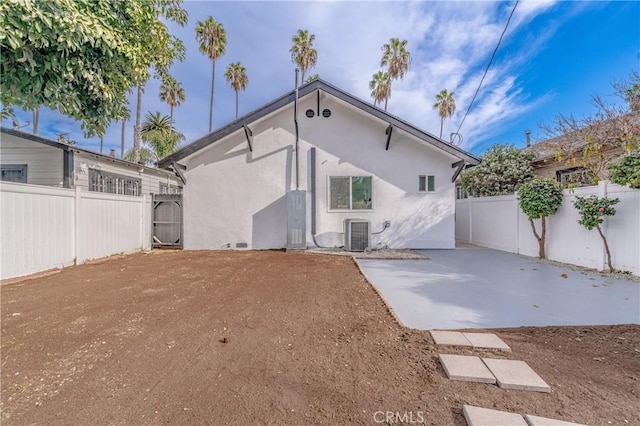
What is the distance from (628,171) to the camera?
4984mm

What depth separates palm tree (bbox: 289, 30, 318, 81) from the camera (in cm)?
1995

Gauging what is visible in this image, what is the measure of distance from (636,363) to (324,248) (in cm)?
712

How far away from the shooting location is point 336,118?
30.3ft

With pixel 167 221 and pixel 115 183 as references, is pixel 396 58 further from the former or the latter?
pixel 115 183

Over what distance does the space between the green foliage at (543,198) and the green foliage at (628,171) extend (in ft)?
4.01

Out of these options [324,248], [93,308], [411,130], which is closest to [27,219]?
[93,308]

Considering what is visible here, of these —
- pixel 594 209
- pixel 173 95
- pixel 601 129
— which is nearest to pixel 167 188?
pixel 173 95

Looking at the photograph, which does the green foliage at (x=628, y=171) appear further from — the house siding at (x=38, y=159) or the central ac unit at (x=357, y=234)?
the house siding at (x=38, y=159)

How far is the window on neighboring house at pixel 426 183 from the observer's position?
905 cm

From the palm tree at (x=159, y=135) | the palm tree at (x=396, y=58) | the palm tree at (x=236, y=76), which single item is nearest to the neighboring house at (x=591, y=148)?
the palm tree at (x=396, y=58)

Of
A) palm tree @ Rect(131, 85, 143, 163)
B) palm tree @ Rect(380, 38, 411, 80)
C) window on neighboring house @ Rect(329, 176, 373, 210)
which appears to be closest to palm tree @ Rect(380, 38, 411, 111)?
palm tree @ Rect(380, 38, 411, 80)

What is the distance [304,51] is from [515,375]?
75.0 ft

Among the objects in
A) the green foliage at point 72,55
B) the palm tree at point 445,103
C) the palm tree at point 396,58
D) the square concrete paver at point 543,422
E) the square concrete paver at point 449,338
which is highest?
the palm tree at point 396,58

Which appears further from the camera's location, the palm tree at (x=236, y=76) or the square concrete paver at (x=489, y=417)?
the palm tree at (x=236, y=76)
